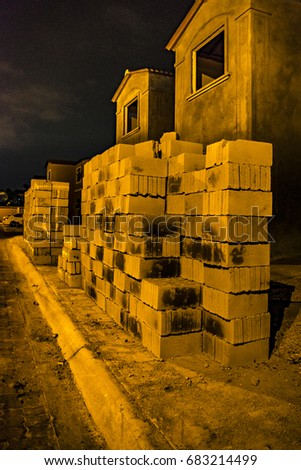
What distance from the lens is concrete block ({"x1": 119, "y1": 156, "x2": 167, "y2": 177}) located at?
177 inches

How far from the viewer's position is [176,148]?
4.65 meters

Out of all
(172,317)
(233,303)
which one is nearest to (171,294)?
(172,317)

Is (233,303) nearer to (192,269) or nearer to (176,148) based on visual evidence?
(192,269)

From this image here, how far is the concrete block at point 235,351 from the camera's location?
140 inches

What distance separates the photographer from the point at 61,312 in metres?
5.69

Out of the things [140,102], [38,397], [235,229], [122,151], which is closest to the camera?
[38,397]

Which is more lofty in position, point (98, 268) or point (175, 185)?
point (175, 185)

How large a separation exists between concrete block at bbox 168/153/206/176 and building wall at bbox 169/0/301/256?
4156 mm

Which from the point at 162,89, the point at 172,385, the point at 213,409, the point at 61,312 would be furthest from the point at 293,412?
the point at 162,89

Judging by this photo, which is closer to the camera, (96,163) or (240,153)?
(240,153)

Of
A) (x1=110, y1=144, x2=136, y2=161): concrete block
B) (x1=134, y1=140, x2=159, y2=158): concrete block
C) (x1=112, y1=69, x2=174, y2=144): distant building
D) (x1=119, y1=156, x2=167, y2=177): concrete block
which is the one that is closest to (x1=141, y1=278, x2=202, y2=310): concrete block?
(x1=119, y1=156, x2=167, y2=177): concrete block

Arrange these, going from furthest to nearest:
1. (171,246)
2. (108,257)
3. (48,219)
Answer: (48,219), (108,257), (171,246)

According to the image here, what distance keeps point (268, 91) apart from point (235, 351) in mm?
6803

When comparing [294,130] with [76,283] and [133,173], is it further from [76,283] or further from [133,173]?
[76,283]
